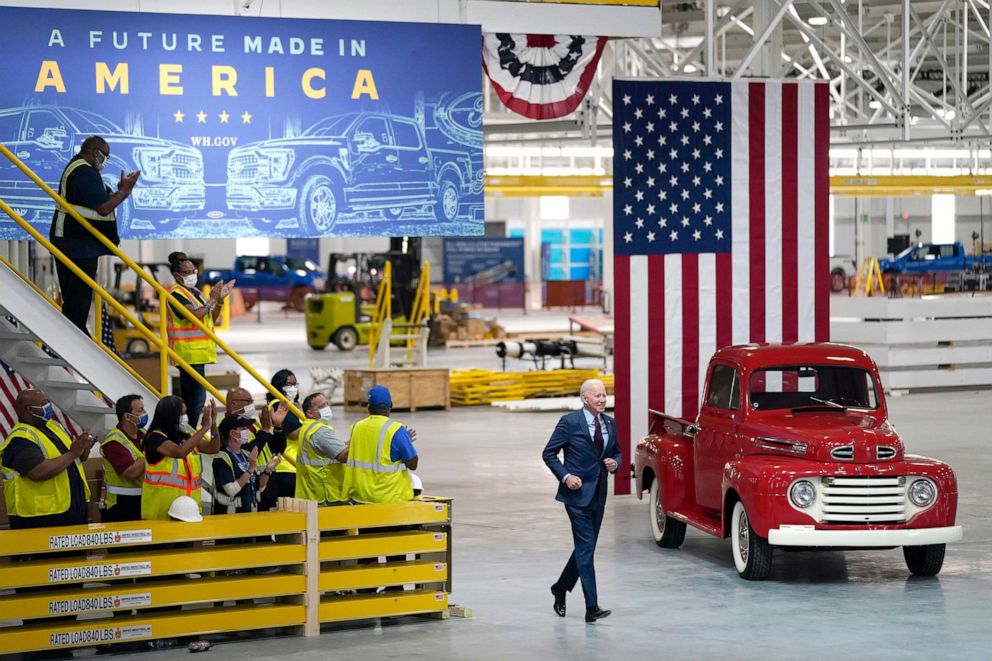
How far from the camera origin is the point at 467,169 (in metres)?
15.1

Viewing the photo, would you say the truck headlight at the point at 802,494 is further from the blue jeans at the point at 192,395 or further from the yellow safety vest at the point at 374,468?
the blue jeans at the point at 192,395

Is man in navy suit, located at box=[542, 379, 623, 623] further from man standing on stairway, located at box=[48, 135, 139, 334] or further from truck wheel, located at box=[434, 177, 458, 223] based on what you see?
truck wheel, located at box=[434, 177, 458, 223]

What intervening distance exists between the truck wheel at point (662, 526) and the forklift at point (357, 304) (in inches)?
914

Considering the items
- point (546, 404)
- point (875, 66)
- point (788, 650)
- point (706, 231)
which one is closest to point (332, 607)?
point (788, 650)

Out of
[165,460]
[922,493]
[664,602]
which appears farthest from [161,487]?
[922,493]

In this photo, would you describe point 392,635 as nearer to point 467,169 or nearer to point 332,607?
point 332,607

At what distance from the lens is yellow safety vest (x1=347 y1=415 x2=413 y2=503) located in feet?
34.4

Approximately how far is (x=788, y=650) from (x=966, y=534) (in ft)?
17.4

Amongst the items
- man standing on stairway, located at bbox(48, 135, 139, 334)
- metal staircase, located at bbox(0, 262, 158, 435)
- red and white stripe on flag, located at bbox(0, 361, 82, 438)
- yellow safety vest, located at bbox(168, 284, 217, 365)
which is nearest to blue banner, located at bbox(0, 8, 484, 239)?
yellow safety vest, located at bbox(168, 284, 217, 365)

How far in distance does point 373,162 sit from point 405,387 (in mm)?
11985

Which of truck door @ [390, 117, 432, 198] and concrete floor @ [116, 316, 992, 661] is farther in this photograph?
truck door @ [390, 117, 432, 198]

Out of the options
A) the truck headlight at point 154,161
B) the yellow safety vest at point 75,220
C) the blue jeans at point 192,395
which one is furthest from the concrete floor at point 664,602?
the truck headlight at point 154,161

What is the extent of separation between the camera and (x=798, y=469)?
37.8 feet

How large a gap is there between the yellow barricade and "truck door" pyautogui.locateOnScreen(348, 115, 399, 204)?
472cm
